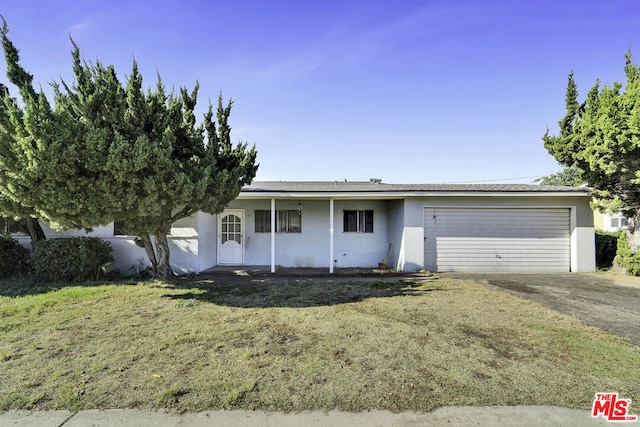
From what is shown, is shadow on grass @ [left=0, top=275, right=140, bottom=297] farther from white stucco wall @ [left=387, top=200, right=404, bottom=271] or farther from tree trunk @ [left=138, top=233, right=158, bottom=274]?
white stucco wall @ [left=387, top=200, right=404, bottom=271]

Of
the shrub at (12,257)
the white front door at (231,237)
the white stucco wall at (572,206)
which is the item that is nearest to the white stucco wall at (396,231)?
the white stucco wall at (572,206)

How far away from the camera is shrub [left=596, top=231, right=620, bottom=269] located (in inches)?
456

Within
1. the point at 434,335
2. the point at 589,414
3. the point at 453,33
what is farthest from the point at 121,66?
the point at 589,414

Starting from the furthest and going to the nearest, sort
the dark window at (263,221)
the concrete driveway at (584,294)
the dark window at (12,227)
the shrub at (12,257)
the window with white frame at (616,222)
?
the window with white frame at (616,222) < the dark window at (263,221) < the dark window at (12,227) < the shrub at (12,257) < the concrete driveway at (584,294)

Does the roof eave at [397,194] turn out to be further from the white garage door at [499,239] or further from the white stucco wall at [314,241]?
the white stucco wall at [314,241]

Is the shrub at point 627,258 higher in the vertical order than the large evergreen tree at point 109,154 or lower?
lower

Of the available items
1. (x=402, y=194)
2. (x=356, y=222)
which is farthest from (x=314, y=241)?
(x=402, y=194)

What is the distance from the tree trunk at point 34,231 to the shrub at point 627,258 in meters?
17.9

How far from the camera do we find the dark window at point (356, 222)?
12219 millimetres

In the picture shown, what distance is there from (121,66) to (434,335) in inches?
322

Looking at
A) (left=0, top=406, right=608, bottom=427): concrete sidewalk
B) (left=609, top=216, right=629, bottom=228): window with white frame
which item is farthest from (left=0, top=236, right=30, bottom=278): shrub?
(left=609, top=216, right=629, bottom=228): window with white frame

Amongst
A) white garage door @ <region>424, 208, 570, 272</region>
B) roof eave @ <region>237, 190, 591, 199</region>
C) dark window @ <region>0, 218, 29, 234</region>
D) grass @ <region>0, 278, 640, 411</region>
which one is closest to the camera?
grass @ <region>0, 278, 640, 411</region>

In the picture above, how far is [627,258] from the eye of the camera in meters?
9.84
